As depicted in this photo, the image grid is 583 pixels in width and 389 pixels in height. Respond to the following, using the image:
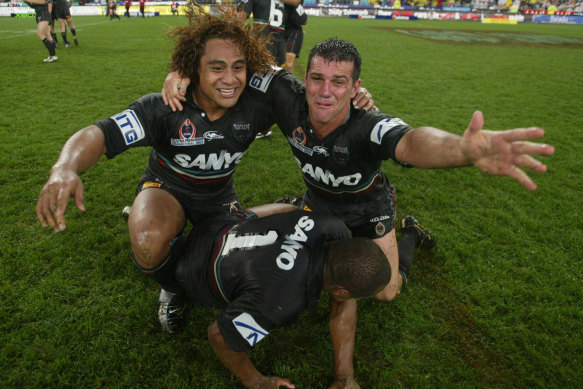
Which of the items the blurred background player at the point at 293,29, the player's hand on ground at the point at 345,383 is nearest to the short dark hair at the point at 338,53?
the player's hand on ground at the point at 345,383

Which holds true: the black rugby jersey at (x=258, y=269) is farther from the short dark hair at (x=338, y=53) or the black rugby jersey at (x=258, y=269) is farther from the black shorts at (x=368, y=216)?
the short dark hair at (x=338, y=53)

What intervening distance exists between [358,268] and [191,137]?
Answer: 5.90 feet

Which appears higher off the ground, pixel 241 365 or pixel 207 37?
pixel 207 37

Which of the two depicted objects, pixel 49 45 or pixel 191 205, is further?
pixel 49 45

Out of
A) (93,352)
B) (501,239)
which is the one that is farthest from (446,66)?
(93,352)

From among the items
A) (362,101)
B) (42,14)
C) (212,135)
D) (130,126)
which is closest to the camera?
(130,126)

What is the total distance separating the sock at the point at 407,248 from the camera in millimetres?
3168

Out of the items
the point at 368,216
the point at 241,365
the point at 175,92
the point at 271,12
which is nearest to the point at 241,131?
the point at 175,92

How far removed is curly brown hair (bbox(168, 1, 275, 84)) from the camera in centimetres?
293

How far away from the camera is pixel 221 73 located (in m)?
2.81

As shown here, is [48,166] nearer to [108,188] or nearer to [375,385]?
[108,188]

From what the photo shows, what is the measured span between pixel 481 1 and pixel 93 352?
62704 mm

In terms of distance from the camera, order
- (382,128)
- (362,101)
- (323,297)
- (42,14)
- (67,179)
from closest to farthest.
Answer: (67,179)
(382,128)
(362,101)
(323,297)
(42,14)

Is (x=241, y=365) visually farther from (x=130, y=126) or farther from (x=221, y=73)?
(x=221, y=73)
